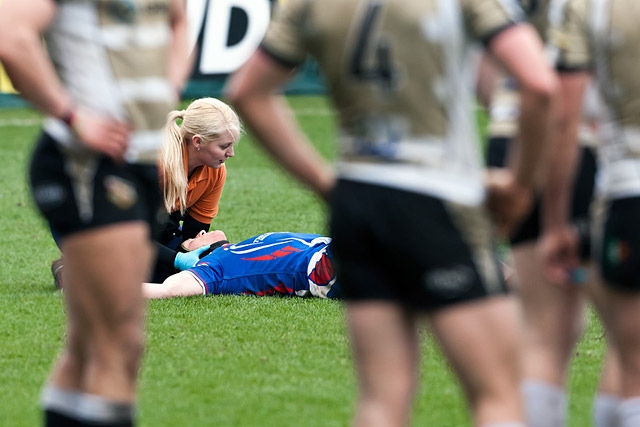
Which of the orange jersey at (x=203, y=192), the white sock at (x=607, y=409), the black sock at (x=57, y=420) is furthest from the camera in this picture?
the orange jersey at (x=203, y=192)

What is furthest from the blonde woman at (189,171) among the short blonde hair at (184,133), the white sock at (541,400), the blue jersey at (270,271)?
the white sock at (541,400)

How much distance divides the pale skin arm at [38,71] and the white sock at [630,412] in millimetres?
1587

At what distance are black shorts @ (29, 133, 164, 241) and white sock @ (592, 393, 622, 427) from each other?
4.94 ft

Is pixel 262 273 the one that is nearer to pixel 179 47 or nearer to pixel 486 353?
pixel 179 47

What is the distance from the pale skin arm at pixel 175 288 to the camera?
23.1ft

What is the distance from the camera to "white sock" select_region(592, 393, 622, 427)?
4020 millimetres

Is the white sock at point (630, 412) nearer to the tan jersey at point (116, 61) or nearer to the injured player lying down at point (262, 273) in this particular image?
the tan jersey at point (116, 61)

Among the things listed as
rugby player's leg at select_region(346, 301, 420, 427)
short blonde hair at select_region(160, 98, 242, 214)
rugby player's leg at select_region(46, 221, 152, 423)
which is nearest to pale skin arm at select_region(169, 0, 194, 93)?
rugby player's leg at select_region(46, 221, 152, 423)

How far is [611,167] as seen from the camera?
3.65m

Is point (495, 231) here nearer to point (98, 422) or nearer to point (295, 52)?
point (295, 52)

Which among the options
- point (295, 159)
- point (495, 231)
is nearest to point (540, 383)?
point (495, 231)

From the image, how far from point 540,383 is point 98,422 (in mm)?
1328

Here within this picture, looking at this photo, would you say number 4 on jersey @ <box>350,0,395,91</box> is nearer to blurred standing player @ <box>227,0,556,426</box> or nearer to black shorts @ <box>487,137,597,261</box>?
blurred standing player @ <box>227,0,556,426</box>

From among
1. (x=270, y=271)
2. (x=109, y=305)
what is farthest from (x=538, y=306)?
(x=270, y=271)
